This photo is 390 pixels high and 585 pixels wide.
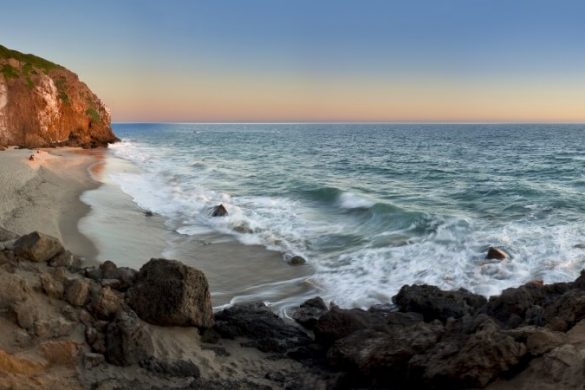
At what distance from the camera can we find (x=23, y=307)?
257 inches

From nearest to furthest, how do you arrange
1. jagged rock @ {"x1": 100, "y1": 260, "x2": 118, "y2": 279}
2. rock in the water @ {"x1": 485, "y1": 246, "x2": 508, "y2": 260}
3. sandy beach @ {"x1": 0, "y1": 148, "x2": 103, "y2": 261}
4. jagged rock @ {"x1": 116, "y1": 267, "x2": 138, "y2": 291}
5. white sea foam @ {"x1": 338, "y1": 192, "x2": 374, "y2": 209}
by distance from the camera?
jagged rock @ {"x1": 116, "y1": 267, "x2": 138, "y2": 291}, jagged rock @ {"x1": 100, "y1": 260, "x2": 118, "y2": 279}, rock in the water @ {"x1": 485, "y1": 246, "x2": 508, "y2": 260}, sandy beach @ {"x1": 0, "y1": 148, "x2": 103, "y2": 261}, white sea foam @ {"x1": 338, "y1": 192, "x2": 374, "y2": 209}

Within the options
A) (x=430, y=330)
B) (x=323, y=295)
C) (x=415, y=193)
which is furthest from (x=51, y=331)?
(x=415, y=193)

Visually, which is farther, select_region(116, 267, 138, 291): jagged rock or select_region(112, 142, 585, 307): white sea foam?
select_region(112, 142, 585, 307): white sea foam

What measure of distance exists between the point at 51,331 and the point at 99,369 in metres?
0.87

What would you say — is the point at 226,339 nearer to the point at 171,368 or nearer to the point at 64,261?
the point at 171,368

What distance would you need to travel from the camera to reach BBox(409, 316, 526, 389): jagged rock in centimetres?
570

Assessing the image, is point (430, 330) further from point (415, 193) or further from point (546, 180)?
point (546, 180)

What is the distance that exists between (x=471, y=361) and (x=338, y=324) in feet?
9.02

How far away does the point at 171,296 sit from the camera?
25.3 ft

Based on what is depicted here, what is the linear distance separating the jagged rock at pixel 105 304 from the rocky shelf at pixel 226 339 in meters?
0.02

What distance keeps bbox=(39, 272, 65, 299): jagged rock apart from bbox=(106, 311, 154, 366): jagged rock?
100 cm

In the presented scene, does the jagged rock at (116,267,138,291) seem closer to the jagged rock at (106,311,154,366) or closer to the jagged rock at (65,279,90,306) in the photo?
the jagged rock at (65,279,90,306)

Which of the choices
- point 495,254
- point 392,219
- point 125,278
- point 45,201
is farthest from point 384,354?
point 45,201

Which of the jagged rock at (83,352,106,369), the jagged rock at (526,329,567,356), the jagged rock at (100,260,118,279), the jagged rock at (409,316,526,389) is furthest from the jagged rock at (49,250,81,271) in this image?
the jagged rock at (526,329,567,356)
